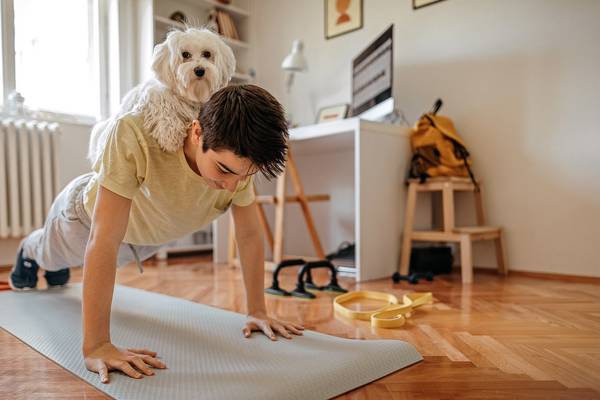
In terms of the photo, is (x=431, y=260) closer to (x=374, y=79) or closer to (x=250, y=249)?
(x=374, y=79)

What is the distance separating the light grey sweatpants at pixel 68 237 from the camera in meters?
1.19

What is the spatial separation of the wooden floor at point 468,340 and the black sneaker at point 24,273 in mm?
365

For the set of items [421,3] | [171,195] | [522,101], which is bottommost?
[171,195]

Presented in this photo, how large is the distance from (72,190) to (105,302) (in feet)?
1.67

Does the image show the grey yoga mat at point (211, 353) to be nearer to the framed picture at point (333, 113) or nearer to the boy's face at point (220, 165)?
the boy's face at point (220, 165)

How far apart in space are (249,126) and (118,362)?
1.54 ft

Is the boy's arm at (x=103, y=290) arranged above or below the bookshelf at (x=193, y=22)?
below

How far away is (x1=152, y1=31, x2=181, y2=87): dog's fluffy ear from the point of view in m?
0.94

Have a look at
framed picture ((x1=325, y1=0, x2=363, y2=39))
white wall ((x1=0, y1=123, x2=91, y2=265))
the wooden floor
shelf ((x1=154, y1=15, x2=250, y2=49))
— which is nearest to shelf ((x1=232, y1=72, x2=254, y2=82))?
shelf ((x1=154, y1=15, x2=250, y2=49))

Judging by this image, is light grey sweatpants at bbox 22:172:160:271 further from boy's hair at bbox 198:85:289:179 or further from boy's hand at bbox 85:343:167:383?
boy's hair at bbox 198:85:289:179

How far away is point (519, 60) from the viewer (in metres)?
2.10

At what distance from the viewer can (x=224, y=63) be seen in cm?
99

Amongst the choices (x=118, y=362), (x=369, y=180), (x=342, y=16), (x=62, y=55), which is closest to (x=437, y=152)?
(x=369, y=180)

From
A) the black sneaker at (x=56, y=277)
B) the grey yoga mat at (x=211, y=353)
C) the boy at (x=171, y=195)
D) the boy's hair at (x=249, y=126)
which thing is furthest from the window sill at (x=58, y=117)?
the boy's hair at (x=249, y=126)
